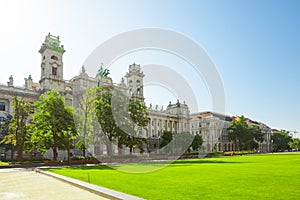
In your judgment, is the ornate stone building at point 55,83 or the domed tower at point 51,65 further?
the domed tower at point 51,65

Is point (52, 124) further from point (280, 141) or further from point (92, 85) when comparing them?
point (280, 141)

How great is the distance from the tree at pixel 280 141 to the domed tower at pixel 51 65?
113 meters

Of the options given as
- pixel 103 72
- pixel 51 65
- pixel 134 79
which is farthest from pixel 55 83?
pixel 134 79

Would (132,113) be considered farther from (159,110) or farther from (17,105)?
(159,110)

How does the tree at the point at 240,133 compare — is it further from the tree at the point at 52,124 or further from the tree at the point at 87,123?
the tree at the point at 52,124

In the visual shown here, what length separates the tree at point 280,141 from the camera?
135 meters

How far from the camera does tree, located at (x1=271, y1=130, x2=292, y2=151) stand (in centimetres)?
13462

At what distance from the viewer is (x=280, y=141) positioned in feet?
441

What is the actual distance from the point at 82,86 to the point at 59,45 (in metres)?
11.6

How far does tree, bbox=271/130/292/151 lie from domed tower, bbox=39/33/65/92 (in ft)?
372

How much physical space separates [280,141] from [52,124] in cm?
12665

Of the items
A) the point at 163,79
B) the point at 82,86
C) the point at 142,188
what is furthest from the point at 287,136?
the point at 142,188

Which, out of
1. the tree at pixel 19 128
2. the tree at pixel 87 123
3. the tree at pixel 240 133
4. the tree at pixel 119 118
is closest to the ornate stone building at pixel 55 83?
the tree at pixel 119 118

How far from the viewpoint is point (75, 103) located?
65.3 meters
